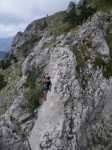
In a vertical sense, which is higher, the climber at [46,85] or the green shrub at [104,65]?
the green shrub at [104,65]

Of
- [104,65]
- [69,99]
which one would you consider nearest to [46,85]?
[69,99]

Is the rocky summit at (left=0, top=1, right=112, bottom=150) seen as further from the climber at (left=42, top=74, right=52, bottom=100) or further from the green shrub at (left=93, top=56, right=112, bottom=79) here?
the climber at (left=42, top=74, right=52, bottom=100)

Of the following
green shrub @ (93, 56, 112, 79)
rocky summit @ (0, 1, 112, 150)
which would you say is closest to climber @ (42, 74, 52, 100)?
rocky summit @ (0, 1, 112, 150)

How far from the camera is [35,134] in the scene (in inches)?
1152

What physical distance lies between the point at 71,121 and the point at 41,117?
3388mm

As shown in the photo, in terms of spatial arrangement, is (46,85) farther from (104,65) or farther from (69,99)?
(104,65)

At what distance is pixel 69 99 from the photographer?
29250 mm

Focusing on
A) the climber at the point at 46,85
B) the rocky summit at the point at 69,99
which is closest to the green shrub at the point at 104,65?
the rocky summit at the point at 69,99

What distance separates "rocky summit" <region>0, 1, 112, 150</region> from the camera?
1076 inches

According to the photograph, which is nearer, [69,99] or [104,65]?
[69,99]

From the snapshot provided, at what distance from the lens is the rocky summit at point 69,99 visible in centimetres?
2733

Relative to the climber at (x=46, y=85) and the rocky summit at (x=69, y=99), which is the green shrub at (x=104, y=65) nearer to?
the rocky summit at (x=69, y=99)

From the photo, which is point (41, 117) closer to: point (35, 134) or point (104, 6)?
point (35, 134)

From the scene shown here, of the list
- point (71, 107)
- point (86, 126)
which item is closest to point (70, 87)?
point (71, 107)
